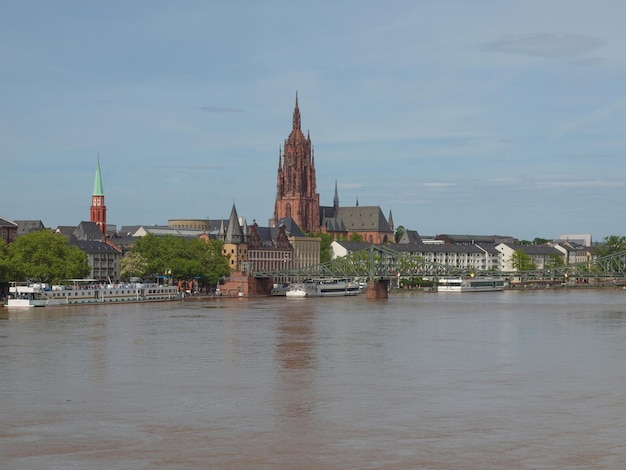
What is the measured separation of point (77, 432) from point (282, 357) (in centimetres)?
2001

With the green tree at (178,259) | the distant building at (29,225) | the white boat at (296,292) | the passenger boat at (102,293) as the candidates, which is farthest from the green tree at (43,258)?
A: the distant building at (29,225)

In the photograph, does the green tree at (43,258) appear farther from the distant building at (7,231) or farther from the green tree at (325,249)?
the green tree at (325,249)

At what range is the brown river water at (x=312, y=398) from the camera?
29.5 meters

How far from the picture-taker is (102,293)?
105188 millimetres

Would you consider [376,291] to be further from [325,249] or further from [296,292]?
[325,249]

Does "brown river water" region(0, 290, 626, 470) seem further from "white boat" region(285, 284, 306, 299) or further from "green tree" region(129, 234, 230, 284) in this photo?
"white boat" region(285, 284, 306, 299)

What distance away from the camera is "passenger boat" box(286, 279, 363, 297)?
132m

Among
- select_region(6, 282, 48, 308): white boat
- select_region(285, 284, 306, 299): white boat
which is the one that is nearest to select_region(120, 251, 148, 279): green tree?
select_region(285, 284, 306, 299): white boat

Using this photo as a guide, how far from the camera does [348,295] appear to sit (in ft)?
454

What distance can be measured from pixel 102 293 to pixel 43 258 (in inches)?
242

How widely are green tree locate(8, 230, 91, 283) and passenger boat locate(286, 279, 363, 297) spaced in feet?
100

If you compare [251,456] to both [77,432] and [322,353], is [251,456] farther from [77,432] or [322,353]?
[322,353]

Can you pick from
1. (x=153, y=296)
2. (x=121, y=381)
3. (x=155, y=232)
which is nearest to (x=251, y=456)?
(x=121, y=381)

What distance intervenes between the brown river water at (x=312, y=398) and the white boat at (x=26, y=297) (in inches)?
944
